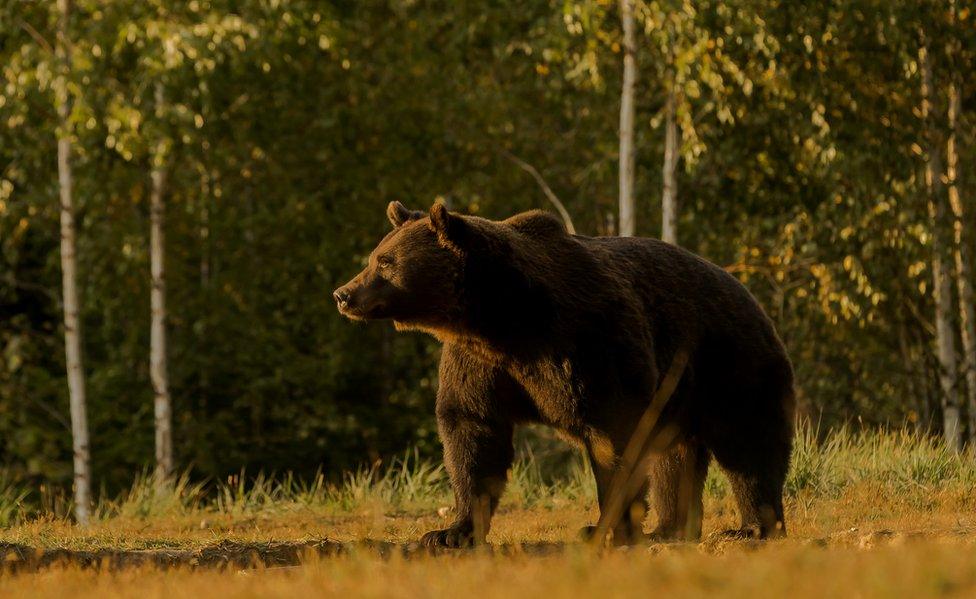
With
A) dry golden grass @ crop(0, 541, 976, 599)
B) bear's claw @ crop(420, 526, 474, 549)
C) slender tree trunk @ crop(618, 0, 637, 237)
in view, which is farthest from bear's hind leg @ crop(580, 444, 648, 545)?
slender tree trunk @ crop(618, 0, 637, 237)

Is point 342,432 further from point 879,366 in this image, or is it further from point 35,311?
point 879,366

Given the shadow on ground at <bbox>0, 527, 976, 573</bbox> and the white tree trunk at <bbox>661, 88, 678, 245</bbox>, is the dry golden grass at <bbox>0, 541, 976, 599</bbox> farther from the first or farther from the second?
the white tree trunk at <bbox>661, 88, 678, 245</bbox>

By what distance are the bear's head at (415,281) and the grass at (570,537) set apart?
112cm

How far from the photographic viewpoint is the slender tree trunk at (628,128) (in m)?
15.7

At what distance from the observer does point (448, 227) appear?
7.72 m

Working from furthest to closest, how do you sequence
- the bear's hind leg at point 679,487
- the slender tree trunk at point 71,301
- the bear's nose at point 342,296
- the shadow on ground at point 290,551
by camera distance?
the slender tree trunk at point 71,301, the bear's hind leg at point 679,487, the bear's nose at point 342,296, the shadow on ground at point 290,551

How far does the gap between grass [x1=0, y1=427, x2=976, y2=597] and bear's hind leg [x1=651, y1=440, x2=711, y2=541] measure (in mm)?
590

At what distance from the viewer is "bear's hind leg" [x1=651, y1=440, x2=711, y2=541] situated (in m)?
8.59

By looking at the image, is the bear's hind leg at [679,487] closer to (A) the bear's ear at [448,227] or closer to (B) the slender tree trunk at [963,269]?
(A) the bear's ear at [448,227]

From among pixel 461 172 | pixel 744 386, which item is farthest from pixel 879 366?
pixel 744 386

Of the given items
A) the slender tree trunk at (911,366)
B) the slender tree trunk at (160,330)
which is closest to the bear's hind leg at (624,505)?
the slender tree trunk at (160,330)

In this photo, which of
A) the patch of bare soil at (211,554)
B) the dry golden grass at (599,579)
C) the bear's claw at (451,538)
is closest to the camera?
the dry golden grass at (599,579)

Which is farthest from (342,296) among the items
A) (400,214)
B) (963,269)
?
(963,269)

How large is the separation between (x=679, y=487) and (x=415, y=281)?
212cm
